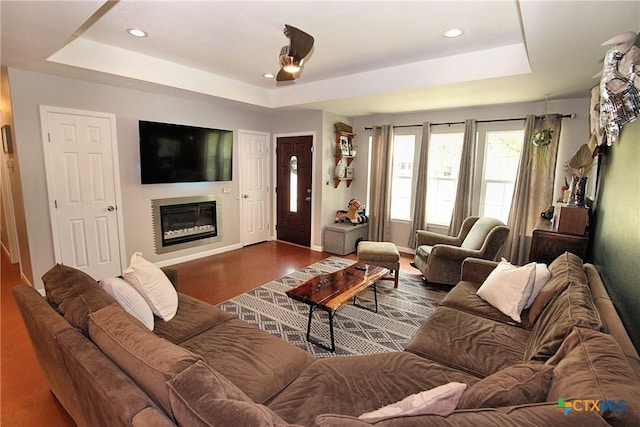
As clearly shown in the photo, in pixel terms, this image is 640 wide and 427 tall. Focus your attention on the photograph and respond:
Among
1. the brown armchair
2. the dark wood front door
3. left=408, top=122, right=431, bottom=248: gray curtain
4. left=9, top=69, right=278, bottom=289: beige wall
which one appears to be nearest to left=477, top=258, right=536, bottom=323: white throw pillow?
the brown armchair

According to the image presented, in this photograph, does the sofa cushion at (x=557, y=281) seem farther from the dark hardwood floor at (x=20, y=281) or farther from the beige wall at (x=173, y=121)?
the beige wall at (x=173, y=121)

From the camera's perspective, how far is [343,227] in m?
5.38

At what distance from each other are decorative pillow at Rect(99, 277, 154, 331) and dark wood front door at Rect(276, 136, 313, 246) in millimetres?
3883

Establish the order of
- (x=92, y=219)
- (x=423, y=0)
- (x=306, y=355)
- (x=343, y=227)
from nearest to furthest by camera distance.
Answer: (x=306, y=355) → (x=423, y=0) → (x=92, y=219) → (x=343, y=227)

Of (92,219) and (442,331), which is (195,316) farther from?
(92,219)

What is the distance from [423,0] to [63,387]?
322 centimetres

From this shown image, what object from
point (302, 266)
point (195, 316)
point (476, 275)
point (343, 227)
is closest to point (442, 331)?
point (476, 275)

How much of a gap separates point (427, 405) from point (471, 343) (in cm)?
106

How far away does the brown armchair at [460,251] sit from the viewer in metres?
3.54

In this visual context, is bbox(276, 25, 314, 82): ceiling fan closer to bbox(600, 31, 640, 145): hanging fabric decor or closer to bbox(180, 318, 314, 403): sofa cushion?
bbox(600, 31, 640, 145): hanging fabric decor

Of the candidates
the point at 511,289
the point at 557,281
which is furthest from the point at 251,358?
the point at 557,281

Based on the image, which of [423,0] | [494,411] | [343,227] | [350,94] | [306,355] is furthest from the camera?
[343,227]

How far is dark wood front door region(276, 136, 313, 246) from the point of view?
5578 millimetres

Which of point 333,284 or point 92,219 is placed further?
point 92,219
